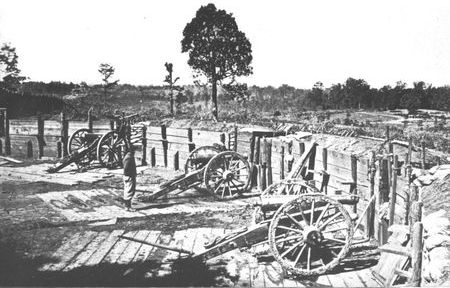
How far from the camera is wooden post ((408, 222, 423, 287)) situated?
184 inches

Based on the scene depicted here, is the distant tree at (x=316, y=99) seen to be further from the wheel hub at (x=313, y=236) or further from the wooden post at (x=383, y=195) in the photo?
the wheel hub at (x=313, y=236)

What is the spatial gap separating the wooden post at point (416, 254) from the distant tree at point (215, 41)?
62.8ft

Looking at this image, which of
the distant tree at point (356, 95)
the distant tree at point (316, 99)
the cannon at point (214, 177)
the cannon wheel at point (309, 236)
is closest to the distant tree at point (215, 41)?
the cannon at point (214, 177)

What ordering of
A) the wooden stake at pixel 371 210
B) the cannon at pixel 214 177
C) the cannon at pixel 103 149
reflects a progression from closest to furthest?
1. the wooden stake at pixel 371 210
2. the cannon at pixel 214 177
3. the cannon at pixel 103 149

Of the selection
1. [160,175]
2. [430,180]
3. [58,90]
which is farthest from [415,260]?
[58,90]

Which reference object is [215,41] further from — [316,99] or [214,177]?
[316,99]

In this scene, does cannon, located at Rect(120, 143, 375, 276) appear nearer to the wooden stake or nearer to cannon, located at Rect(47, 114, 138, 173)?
the wooden stake

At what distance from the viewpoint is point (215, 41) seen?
22734 mm

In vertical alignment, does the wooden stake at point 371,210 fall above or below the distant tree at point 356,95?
below

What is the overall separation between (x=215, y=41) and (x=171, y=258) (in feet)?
59.3

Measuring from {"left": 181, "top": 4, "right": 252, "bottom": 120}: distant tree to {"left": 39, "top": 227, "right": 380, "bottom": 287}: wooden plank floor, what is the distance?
16.4m

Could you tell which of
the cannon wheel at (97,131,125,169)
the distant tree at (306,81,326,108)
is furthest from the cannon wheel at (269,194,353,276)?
the distant tree at (306,81,326,108)

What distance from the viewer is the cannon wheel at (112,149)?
1368 centimetres

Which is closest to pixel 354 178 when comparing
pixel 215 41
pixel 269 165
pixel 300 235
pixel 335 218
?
pixel 335 218
